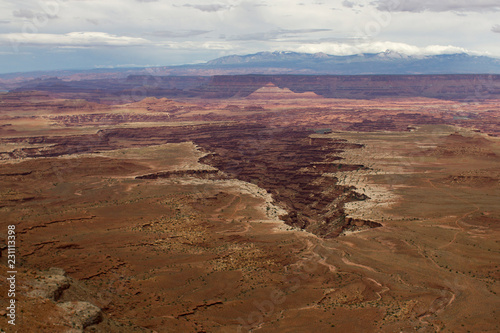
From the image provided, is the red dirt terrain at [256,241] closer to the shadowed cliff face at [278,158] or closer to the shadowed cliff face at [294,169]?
the shadowed cliff face at [294,169]

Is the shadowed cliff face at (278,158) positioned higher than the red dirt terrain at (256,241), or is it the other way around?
the red dirt terrain at (256,241)

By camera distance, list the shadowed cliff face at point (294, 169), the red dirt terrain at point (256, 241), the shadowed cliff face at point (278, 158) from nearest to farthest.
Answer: the red dirt terrain at point (256, 241) → the shadowed cliff face at point (294, 169) → the shadowed cliff face at point (278, 158)

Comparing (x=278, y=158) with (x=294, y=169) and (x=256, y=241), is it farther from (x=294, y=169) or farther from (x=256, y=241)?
(x=256, y=241)

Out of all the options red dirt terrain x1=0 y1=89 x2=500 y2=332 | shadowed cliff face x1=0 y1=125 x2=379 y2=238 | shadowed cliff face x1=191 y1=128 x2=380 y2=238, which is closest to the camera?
red dirt terrain x1=0 y1=89 x2=500 y2=332

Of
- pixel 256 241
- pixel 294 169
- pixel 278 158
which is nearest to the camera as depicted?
pixel 256 241

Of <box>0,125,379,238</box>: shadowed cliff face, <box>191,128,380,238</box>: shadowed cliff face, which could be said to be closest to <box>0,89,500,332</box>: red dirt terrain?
<box>191,128,380,238</box>: shadowed cliff face

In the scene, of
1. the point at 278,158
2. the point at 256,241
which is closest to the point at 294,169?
the point at 278,158

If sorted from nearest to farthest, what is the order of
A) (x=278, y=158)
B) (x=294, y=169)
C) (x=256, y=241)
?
(x=256, y=241) < (x=294, y=169) < (x=278, y=158)

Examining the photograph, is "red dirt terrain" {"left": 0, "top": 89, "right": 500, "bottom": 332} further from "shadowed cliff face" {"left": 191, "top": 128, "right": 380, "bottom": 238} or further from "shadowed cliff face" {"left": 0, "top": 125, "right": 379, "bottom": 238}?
"shadowed cliff face" {"left": 0, "top": 125, "right": 379, "bottom": 238}

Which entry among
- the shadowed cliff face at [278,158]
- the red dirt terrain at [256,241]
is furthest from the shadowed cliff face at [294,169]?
the red dirt terrain at [256,241]

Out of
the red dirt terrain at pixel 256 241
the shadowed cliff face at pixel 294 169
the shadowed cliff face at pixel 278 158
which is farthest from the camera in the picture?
the shadowed cliff face at pixel 278 158
